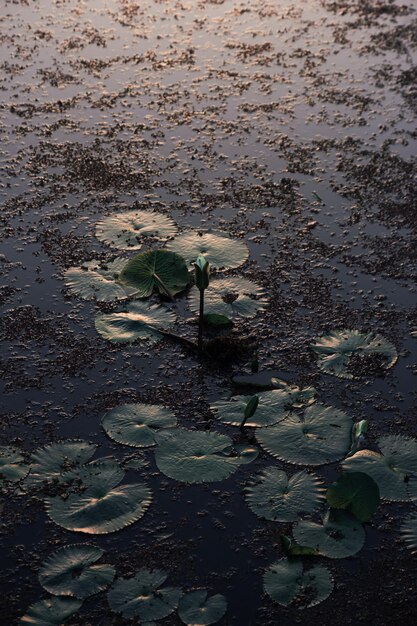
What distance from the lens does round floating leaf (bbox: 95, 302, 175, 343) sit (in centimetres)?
393

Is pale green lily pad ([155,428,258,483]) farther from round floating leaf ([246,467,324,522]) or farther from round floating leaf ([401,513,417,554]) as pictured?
round floating leaf ([401,513,417,554])

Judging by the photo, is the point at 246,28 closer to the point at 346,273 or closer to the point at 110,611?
the point at 346,273

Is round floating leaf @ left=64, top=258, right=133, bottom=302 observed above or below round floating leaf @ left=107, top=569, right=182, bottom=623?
above

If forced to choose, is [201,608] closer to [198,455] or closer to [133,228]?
[198,455]

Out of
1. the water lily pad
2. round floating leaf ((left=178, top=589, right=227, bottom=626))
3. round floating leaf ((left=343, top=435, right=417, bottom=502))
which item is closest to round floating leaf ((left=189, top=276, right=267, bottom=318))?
round floating leaf ((left=343, top=435, right=417, bottom=502))

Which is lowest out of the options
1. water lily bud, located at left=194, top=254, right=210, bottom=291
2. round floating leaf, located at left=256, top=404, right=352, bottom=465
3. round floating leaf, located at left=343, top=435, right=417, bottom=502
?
round floating leaf, located at left=343, top=435, right=417, bottom=502

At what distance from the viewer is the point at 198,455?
3293 mm

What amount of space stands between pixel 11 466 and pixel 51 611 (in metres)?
0.69

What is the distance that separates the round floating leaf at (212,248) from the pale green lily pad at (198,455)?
1.20 m

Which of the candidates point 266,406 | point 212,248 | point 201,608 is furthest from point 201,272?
point 201,608

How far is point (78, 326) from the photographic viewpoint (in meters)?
4.02

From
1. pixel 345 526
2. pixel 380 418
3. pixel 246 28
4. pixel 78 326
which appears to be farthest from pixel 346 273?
pixel 246 28

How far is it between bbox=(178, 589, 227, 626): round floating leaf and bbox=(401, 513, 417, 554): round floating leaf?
68 cm

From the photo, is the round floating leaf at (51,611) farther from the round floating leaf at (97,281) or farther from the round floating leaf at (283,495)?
the round floating leaf at (97,281)
